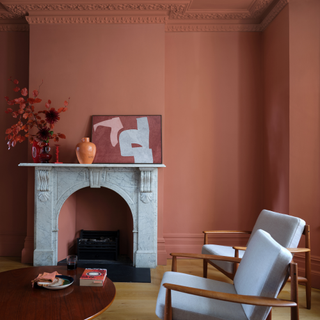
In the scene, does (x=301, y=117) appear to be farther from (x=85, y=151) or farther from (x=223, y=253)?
(x=85, y=151)

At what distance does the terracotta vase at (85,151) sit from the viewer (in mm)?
3143

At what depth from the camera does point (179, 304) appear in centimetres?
150

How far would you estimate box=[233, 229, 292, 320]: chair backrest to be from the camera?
4.58ft

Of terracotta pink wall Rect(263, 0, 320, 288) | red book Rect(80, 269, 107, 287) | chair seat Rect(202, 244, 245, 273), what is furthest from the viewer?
terracotta pink wall Rect(263, 0, 320, 288)

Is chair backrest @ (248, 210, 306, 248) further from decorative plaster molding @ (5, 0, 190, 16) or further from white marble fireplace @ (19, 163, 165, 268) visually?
decorative plaster molding @ (5, 0, 190, 16)

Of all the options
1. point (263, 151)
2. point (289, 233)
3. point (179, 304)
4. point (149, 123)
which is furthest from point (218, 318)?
point (263, 151)

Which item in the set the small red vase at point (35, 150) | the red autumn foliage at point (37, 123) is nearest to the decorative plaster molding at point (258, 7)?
the red autumn foliage at point (37, 123)

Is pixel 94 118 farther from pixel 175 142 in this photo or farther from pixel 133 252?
pixel 133 252

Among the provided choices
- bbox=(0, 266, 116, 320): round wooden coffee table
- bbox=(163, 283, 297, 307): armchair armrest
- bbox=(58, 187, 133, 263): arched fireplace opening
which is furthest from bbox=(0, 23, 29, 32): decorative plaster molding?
bbox=(163, 283, 297, 307): armchair armrest

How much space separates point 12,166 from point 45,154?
87 cm

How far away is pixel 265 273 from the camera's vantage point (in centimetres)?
143

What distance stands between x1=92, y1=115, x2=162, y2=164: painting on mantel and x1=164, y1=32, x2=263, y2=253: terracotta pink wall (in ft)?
1.11

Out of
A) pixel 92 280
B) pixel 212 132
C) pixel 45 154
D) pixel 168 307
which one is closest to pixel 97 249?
pixel 45 154

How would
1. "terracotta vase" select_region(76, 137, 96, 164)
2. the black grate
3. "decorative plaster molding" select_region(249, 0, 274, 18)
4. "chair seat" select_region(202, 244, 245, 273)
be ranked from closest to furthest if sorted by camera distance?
"chair seat" select_region(202, 244, 245, 273) < "terracotta vase" select_region(76, 137, 96, 164) < "decorative plaster molding" select_region(249, 0, 274, 18) < the black grate
